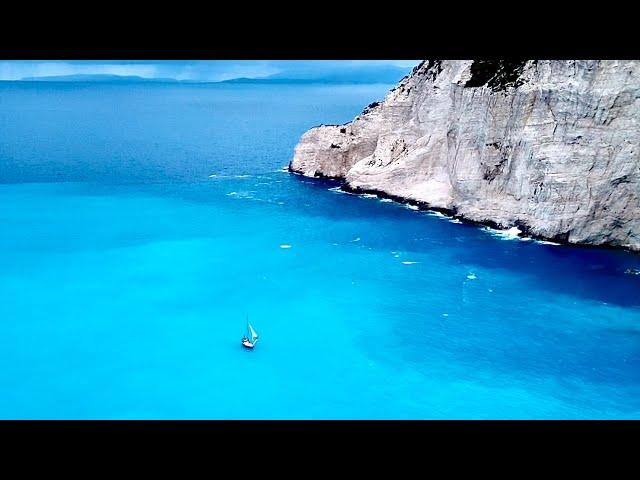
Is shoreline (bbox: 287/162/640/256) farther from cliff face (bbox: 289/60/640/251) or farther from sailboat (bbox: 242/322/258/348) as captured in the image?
sailboat (bbox: 242/322/258/348)

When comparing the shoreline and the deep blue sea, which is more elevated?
the shoreline

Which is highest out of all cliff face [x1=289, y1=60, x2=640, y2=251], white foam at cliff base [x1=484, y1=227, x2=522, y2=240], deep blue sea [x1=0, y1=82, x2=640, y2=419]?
cliff face [x1=289, y1=60, x2=640, y2=251]

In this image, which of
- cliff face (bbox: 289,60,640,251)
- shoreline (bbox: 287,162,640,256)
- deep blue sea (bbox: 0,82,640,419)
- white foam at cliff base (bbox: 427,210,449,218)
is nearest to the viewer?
deep blue sea (bbox: 0,82,640,419)

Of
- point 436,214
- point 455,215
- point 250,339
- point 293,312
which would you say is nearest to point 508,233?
point 455,215

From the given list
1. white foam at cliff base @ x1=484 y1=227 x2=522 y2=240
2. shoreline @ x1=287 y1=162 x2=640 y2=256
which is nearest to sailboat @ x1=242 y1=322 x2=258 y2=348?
white foam at cliff base @ x1=484 y1=227 x2=522 y2=240
